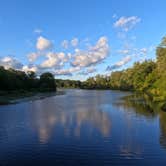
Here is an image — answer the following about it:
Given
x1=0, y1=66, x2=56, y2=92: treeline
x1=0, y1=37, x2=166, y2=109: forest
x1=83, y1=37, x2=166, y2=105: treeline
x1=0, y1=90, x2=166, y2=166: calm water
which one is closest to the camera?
x1=0, y1=90, x2=166, y2=166: calm water

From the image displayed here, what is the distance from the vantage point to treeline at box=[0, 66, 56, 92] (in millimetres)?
94500

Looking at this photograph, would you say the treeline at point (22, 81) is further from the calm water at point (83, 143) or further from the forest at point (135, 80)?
the calm water at point (83, 143)

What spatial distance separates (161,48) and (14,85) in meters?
57.3

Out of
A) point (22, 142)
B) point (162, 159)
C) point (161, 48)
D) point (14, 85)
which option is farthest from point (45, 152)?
point (14, 85)

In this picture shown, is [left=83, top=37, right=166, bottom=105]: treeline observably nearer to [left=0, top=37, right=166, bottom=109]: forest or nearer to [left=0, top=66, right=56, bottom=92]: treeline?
[left=0, top=37, right=166, bottom=109]: forest

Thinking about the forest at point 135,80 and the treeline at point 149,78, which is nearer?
the treeline at point 149,78

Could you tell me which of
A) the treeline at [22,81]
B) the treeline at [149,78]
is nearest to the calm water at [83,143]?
the treeline at [149,78]

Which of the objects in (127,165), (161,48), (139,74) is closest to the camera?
(127,165)

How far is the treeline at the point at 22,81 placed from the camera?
94500mm

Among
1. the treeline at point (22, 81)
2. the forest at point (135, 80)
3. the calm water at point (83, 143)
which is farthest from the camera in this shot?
the treeline at point (22, 81)

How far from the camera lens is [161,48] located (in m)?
70.7

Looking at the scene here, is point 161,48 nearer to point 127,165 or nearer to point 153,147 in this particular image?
point 153,147

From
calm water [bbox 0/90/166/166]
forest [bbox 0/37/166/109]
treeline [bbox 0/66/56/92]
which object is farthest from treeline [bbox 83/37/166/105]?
treeline [bbox 0/66/56/92]

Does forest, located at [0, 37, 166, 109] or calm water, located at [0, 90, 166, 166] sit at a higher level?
forest, located at [0, 37, 166, 109]
